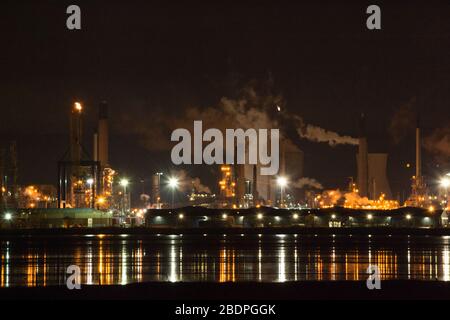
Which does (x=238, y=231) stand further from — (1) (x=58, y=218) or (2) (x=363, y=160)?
(2) (x=363, y=160)

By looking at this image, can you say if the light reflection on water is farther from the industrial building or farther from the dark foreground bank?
the industrial building

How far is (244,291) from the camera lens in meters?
26.7

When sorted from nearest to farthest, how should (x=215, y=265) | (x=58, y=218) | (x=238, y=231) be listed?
(x=215, y=265) < (x=238, y=231) < (x=58, y=218)

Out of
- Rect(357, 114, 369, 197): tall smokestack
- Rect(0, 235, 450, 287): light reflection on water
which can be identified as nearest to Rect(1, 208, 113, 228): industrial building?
Rect(357, 114, 369, 197): tall smokestack

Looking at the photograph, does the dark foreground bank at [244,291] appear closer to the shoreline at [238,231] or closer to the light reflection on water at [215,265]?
the light reflection on water at [215,265]

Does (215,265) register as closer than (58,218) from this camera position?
Yes

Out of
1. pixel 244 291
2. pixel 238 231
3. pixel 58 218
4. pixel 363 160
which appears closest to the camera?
pixel 244 291

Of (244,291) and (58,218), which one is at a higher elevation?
(244,291)

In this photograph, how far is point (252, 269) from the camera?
37531 mm

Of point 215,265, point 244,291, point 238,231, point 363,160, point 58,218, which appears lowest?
point 238,231

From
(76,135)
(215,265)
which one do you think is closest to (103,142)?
(76,135)

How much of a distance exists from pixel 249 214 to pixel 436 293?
95305 millimetres

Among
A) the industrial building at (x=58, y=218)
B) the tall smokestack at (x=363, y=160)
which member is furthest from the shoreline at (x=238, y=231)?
the tall smokestack at (x=363, y=160)
